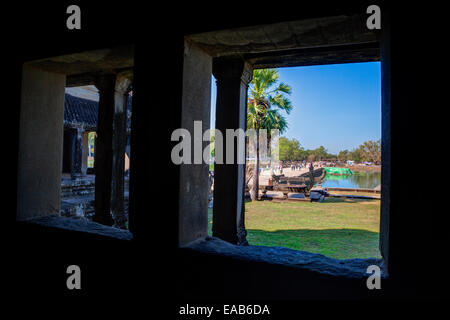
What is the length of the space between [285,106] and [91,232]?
16.5m

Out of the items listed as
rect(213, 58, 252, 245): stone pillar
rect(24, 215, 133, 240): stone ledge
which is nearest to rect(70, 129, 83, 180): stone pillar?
rect(213, 58, 252, 245): stone pillar

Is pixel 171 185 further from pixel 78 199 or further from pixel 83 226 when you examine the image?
pixel 78 199

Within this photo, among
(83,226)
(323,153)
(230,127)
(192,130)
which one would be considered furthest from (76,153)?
(323,153)

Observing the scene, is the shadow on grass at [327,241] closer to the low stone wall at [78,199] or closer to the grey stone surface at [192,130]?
the low stone wall at [78,199]

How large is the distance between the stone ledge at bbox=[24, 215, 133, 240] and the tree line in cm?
6850

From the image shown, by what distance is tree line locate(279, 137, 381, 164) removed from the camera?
232 feet

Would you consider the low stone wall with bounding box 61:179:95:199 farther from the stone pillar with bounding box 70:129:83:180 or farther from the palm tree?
the palm tree

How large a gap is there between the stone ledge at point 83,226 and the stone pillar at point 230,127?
11.9ft

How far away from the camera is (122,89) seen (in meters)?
7.77

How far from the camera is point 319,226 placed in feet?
36.3

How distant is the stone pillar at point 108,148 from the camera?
25.2 ft

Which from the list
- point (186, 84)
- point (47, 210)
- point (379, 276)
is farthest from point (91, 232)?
point (379, 276)

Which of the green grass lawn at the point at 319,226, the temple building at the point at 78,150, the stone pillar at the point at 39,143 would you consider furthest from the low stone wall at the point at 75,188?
the stone pillar at the point at 39,143

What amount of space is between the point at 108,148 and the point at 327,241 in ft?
23.3
